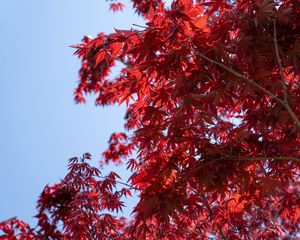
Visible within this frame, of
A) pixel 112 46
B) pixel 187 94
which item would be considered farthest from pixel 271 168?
pixel 112 46

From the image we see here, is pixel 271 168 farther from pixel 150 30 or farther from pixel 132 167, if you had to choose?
pixel 132 167

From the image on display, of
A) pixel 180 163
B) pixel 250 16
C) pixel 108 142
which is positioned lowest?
pixel 180 163

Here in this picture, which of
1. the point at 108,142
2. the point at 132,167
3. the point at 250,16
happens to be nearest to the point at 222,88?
the point at 250,16

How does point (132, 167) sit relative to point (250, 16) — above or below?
above

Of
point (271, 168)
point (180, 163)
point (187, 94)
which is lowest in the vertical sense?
point (271, 168)

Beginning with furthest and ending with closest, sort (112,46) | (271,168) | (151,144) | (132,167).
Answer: (132,167) < (151,144) < (271,168) < (112,46)

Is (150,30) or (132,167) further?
(132,167)

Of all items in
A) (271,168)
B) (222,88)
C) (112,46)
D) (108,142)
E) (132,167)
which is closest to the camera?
(222,88)

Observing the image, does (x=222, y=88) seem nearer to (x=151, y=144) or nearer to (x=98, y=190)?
(x=151, y=144)

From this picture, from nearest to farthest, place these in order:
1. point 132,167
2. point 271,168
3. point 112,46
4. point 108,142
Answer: point 112,46, point 271,168, point 132,167, point 108,142

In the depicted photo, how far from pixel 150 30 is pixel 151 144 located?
1038 mm

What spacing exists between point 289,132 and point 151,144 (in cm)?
117

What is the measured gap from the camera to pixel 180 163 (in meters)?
2.59

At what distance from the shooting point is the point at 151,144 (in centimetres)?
282
